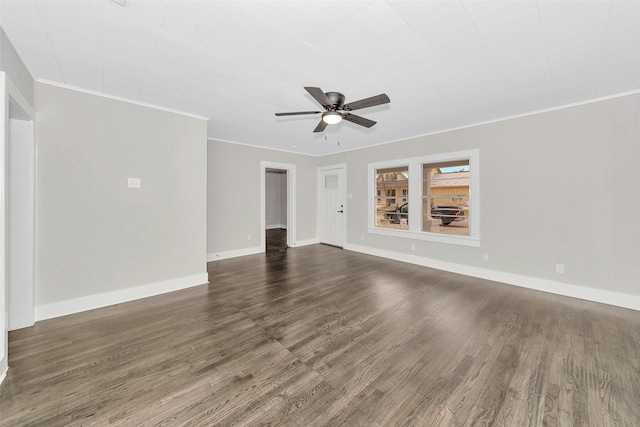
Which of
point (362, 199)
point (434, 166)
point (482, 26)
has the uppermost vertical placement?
point (482, 26)

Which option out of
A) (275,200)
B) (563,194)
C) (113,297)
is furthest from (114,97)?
(275,200)

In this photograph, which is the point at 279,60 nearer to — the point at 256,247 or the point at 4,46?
the point at 4,46

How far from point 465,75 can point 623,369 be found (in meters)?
2.87

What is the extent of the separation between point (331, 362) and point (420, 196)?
3816mm

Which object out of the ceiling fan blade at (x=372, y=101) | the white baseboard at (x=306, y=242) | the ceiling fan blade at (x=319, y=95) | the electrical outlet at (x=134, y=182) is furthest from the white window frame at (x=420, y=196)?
the electrical outlet at (x=134, y=182)

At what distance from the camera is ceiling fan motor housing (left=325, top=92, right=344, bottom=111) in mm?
2574

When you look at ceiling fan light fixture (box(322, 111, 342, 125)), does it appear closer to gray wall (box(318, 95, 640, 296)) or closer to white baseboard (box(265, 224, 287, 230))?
gray wall (box(318, 95, 640, 296))

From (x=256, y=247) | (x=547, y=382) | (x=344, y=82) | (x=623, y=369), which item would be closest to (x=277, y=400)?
(x=547, y=382)

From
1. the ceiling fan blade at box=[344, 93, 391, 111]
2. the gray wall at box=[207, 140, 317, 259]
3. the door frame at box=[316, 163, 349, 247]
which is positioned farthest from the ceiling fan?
the door frame at box=[316, 163, 349, 247]

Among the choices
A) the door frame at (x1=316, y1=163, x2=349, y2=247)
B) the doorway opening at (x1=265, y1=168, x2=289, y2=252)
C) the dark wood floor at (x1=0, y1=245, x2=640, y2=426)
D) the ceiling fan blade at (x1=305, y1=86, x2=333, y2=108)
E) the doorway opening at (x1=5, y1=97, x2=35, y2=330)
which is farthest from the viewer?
the doorway opening at (x1=265, y1=168, x2=289, y2=252)

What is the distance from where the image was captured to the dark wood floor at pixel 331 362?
1.53 m

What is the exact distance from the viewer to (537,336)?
2385mm

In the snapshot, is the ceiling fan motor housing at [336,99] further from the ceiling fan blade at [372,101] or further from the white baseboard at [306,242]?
the white baseboard at [306,242]

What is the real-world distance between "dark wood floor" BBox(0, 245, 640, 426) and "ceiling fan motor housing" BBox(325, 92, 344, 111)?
2346mm
